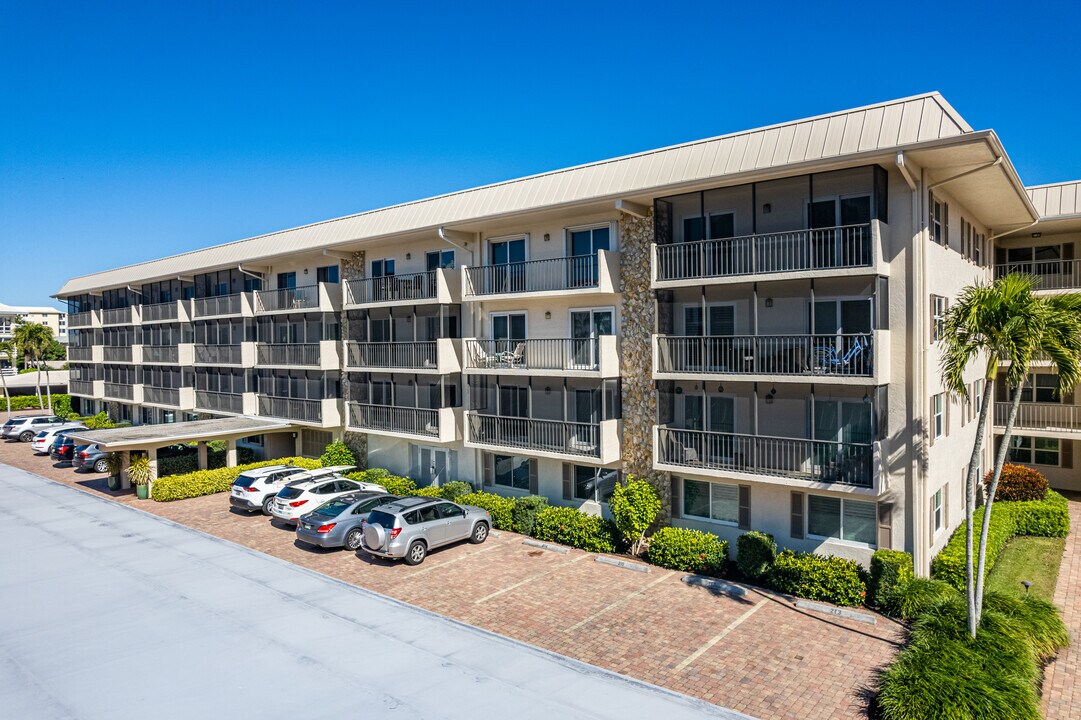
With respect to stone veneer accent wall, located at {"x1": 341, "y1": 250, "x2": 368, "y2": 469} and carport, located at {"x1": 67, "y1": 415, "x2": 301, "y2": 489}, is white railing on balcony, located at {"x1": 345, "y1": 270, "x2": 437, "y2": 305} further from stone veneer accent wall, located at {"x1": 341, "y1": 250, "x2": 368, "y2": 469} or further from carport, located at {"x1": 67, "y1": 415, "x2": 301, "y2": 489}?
carport, located at {"x1": 67, "y1": 415, "x2": 301, "y2": 489}

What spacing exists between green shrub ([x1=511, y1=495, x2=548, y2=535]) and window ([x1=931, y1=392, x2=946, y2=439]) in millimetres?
11246

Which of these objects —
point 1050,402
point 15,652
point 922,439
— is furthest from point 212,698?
point 1050,402

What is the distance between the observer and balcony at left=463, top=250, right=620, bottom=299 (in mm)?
19594

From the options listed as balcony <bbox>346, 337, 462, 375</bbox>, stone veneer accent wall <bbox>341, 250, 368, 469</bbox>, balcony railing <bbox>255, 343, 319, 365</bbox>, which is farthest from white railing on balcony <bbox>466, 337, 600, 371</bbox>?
balcony railing <bbox>255, 343, 319, 365</bbox>

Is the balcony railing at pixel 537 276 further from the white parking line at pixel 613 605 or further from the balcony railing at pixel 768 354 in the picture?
the white parking line at pixel 613 605

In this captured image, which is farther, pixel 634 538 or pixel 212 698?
pixel 634 538

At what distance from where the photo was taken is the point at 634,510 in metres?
18.5

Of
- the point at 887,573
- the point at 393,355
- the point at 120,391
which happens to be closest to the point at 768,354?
the point at 887,573

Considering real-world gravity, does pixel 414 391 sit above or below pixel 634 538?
above

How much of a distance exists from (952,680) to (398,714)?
8770 millimetres

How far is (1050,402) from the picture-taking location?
24656 mm

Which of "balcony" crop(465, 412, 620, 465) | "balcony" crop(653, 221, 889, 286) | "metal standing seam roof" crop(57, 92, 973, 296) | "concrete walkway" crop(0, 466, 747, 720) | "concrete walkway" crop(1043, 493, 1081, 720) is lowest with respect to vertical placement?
"concrete walkway" crop(1043, 493, 1081, 720)

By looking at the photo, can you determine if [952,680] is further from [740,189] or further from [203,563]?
[203,563]

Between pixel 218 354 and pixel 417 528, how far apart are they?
883 inches
